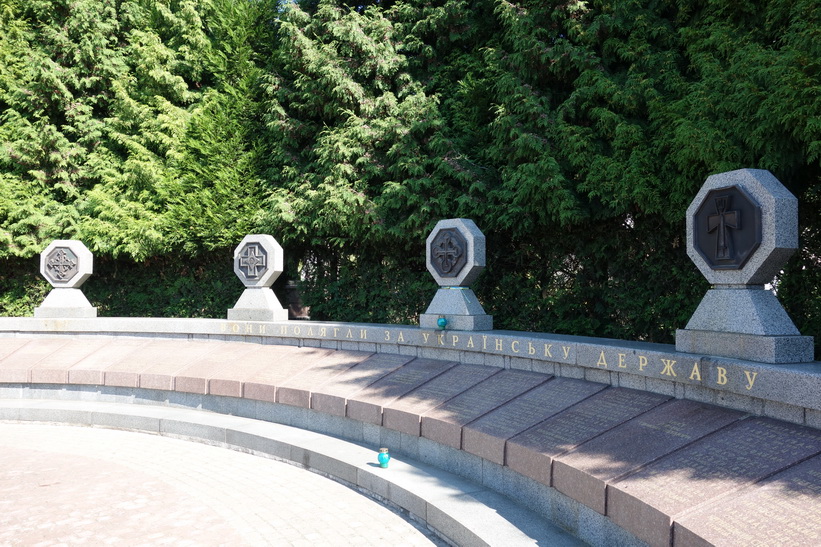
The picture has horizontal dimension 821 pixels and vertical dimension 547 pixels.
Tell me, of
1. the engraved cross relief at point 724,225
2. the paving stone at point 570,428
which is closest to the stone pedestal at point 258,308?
the paving stone at point 570,428

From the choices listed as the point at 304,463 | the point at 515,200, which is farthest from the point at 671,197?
the point at 304,463

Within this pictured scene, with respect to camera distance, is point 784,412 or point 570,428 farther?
point 570,428

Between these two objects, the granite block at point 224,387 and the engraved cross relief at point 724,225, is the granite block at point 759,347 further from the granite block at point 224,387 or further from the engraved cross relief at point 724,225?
the granite block at point 224,387

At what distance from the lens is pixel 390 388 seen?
25.6 feet

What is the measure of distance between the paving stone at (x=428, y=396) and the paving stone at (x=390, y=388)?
0.14 m

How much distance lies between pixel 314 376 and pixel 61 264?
7343 millimetres

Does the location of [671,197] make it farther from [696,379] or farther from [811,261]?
[696,379]

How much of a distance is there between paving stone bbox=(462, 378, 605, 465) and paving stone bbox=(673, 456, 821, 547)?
7.05 feet

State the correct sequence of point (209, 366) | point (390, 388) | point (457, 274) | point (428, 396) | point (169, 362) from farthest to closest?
point (169, 362) → point (209, 366) → point (457, 274) → point (390, 388) → point (428, 396)

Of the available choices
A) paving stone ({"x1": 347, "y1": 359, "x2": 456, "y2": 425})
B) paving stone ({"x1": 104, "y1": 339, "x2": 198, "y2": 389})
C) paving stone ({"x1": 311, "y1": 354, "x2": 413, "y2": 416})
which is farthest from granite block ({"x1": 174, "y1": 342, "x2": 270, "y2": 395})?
paving stone ({"x1": 347, "y1": 359, "x2": 456, "y2": 425})

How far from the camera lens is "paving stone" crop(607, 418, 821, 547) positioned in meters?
3.81

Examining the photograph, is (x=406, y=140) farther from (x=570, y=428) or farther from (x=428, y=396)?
(x=570, y=428)

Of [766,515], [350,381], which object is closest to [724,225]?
[766,515]

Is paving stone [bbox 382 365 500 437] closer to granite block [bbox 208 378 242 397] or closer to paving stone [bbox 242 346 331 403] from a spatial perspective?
paving stone [bbox 242 346 331 403]
